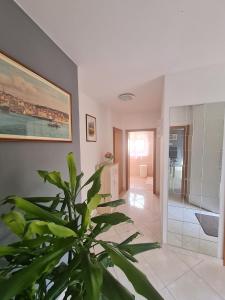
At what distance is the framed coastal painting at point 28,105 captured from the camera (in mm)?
889

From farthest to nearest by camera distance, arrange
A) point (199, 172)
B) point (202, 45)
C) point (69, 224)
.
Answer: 1. point (199, 172)
2. point (202, 45)
3. point (69, 224)

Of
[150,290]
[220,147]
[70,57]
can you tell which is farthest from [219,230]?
[70,57]

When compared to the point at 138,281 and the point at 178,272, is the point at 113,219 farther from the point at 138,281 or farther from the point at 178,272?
the point at 178,272

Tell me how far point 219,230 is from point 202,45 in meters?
2.00

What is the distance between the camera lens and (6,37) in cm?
90

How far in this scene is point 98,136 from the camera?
3279 mm

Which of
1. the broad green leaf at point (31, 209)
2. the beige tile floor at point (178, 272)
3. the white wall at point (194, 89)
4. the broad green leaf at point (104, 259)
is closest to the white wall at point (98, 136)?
the beige tile floor at point (178, 272)

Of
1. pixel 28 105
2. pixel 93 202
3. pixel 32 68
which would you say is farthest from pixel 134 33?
pixel 93 202

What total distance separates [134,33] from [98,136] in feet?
7.11

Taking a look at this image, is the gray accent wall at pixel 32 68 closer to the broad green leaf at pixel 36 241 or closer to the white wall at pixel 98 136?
the broad green leaf at pixel 36 241

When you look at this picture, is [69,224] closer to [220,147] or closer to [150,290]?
[150,290]

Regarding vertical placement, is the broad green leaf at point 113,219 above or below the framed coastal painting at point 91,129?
below

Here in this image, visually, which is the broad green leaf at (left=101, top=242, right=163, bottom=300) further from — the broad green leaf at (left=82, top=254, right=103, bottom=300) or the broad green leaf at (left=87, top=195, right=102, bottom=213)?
the broad green leaf at (left=87, top=195, right=102, bottom=213)

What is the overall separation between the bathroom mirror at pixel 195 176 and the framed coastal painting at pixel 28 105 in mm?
1378
